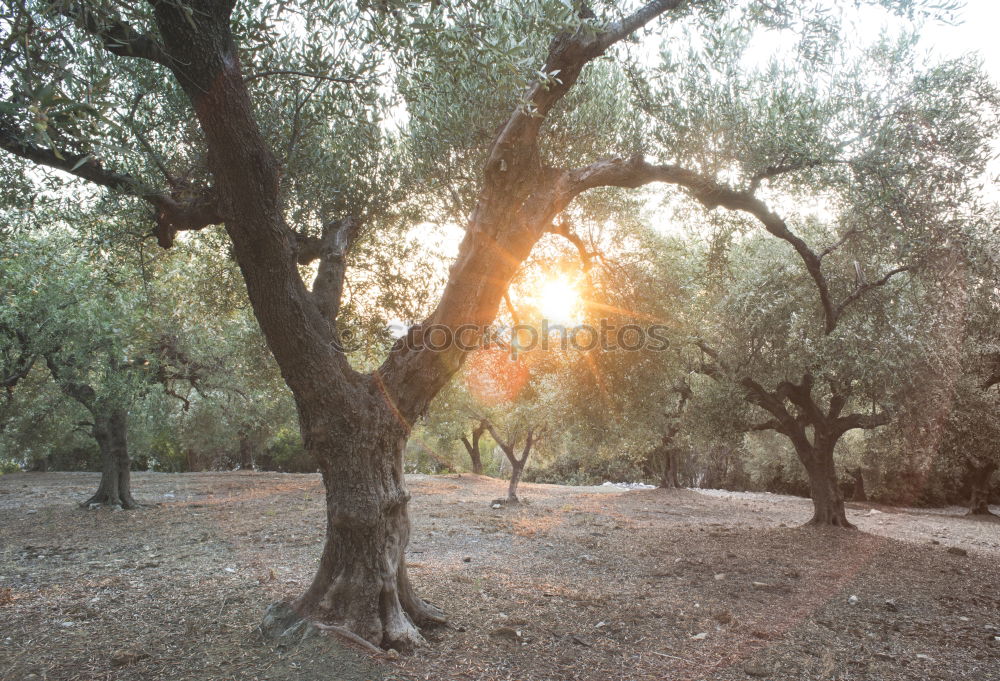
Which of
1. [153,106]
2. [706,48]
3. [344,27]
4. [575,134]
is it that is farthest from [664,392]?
[153,106]

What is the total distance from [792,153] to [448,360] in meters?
5.26

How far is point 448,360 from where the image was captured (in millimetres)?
5902

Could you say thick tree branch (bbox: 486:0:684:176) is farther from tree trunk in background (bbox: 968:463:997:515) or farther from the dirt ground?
tree trunk in background (bbox: 968:463:997:515)

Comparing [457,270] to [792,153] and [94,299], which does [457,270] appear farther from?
[94,299]

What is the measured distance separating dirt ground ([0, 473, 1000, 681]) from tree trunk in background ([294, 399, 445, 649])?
0.34 meters

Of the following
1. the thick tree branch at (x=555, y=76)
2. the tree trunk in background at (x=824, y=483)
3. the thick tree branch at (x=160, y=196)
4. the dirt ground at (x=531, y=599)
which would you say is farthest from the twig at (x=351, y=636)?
the tree trunk in background at (x=824, y=483)

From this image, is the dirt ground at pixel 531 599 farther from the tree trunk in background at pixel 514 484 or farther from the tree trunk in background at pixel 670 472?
the tree trunk in background at pixel 670 472

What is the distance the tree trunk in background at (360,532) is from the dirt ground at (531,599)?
34 centimetres

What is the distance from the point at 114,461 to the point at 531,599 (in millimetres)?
14295

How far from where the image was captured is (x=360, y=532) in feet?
17.6

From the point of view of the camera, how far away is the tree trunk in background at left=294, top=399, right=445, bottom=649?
531cm

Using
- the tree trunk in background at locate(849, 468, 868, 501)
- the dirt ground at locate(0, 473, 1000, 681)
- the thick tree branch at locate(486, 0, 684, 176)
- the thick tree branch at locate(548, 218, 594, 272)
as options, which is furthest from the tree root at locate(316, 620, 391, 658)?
the tree trunk in background at locate(849, 468, 868, 501)

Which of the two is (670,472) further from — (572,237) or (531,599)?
(531,599)

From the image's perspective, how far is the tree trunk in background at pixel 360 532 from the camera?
531 centimetres
